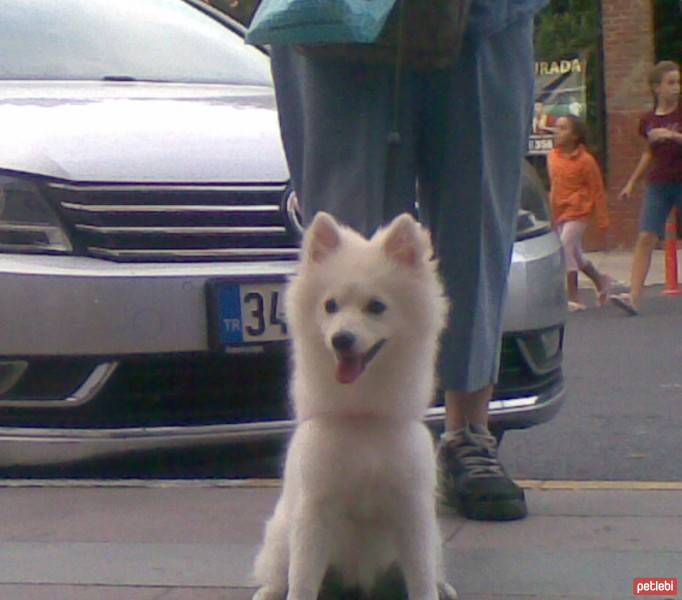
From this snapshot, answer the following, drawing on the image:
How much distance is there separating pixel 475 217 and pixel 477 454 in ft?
1.95

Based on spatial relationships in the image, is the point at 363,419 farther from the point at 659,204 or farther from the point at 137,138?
the point at 659,204

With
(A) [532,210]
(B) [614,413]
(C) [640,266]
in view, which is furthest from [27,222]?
(C) [640,266]

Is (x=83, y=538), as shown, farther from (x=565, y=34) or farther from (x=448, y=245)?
(x=565, y=34)

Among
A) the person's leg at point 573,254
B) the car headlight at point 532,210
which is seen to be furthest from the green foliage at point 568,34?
the car headlight at point 532,210

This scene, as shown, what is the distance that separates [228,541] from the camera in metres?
4.17

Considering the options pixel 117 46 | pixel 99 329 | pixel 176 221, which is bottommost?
pixel 99 329

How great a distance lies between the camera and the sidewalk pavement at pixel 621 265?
54.2 feet

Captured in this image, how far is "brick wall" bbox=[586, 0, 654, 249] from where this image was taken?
19906 mm

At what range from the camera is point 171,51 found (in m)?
6.39

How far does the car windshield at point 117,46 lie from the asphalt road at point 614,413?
1.74m

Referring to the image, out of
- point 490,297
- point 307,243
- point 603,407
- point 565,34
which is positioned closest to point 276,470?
point 490,297

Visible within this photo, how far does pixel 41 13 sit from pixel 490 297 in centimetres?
274

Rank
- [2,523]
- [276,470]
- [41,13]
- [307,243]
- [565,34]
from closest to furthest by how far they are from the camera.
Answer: [307,243], [2,523], [276,470], [41,13], [565,34]

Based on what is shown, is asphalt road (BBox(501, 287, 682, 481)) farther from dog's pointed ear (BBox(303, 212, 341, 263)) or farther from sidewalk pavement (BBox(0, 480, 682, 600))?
dog's pointed ear (BBox(303, 212, 341, 263))
